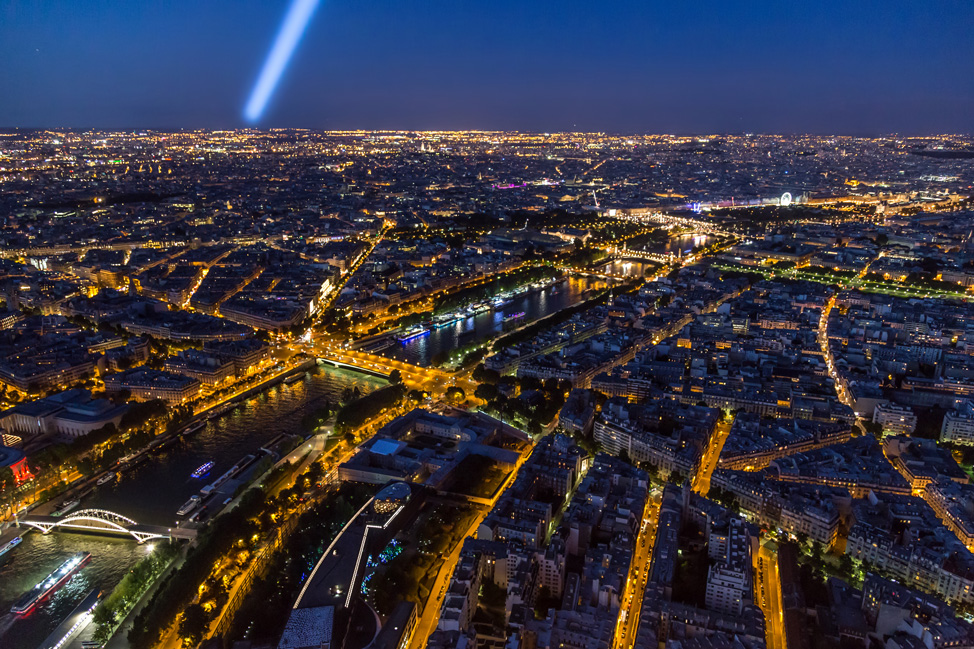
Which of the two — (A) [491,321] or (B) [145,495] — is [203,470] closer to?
(B) [145,495]

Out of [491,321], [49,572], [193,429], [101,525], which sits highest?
[491,321]

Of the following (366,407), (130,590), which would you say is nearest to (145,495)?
(130,590)

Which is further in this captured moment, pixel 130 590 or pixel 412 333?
pixel 412 333

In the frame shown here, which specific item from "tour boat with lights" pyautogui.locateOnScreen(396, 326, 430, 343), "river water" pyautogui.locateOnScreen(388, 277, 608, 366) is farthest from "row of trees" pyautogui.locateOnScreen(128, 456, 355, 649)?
"tour boat with lights" pyautogui.locateOnScreen(396, 326, 430, 343)

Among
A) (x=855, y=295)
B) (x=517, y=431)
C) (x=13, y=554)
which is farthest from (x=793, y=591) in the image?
(x=855, y=295)

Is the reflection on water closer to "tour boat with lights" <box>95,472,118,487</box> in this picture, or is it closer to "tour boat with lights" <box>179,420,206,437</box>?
"tour boat with lights" <box>95,472,118,487</box>

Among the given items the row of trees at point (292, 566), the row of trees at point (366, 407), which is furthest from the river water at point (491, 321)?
the row of trees at point (292, 566)
